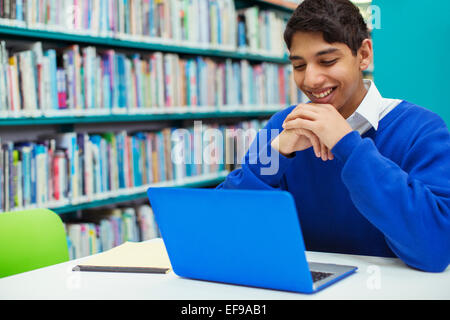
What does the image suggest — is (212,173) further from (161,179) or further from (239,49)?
(239,49)

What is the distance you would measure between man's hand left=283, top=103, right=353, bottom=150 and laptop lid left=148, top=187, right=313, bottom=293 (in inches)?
12.3

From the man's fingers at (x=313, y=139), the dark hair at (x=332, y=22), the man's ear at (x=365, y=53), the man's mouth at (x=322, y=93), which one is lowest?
A: the man's fingers at (x=313, y=139)

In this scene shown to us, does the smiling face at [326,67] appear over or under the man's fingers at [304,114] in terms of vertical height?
over

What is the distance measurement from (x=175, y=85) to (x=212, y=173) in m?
0.61

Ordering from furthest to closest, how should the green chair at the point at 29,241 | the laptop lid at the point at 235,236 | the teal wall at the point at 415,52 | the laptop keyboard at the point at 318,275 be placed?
the teal wall at the point at 415,52, the green chair at the point at 29,241, the laptop keyboard at the point at 318,275, the laptop lid at the point at 235,236

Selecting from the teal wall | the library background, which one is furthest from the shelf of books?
the teal wall

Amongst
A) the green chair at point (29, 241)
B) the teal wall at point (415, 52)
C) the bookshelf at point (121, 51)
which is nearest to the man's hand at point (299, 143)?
the green chair at point (29, 241)

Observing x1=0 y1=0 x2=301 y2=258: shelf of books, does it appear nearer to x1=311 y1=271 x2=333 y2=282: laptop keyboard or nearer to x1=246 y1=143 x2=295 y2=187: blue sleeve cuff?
x1=246 y1=143 x2=295 y2=187: blue sleeve cuff

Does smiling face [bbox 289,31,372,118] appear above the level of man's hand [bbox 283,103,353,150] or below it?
above

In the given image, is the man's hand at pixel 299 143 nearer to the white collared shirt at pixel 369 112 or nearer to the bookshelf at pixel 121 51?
the white collared shirt at pixel 369 112

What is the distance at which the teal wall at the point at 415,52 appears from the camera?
7.12 ft

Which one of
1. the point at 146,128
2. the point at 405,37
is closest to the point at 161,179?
the point at 146,128

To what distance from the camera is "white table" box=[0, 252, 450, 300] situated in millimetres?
898

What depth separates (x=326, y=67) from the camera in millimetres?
1293
